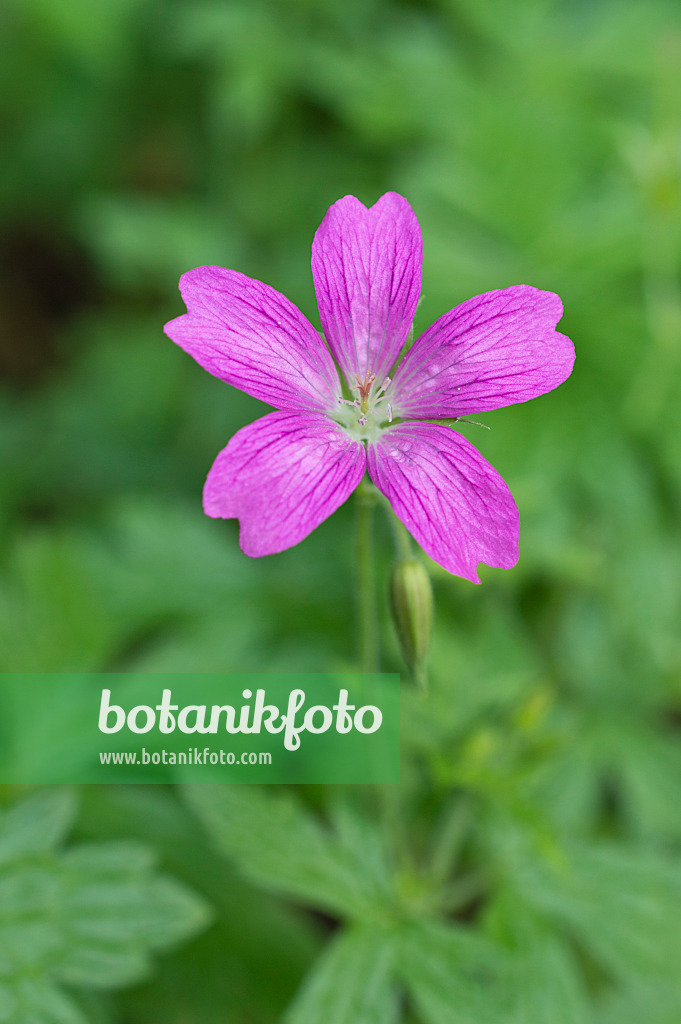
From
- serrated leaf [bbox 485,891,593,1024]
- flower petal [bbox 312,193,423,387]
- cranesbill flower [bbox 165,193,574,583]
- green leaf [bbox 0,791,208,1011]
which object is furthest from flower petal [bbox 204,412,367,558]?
serrated leaf [bbox 485,891,593,1024]

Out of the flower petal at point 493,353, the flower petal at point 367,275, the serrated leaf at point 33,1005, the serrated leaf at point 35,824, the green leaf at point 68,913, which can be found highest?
the flower petal at point 367,275

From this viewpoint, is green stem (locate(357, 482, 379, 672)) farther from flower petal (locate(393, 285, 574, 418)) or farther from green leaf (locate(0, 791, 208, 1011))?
green leaf (locate(0, 791, 208, 1011))

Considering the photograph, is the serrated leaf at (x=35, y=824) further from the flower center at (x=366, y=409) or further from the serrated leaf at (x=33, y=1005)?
the flower center at (x=366, y=409)

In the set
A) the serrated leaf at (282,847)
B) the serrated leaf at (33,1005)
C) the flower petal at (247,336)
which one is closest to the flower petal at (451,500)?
the flower petal at (247,336)

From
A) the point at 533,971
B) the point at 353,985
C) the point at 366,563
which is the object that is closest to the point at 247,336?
the point at 366,563

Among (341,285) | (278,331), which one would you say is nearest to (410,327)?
(341,285)

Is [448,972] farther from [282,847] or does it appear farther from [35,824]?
[35,824]

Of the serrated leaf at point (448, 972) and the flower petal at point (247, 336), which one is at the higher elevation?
the flower petal at point (247, 336)
